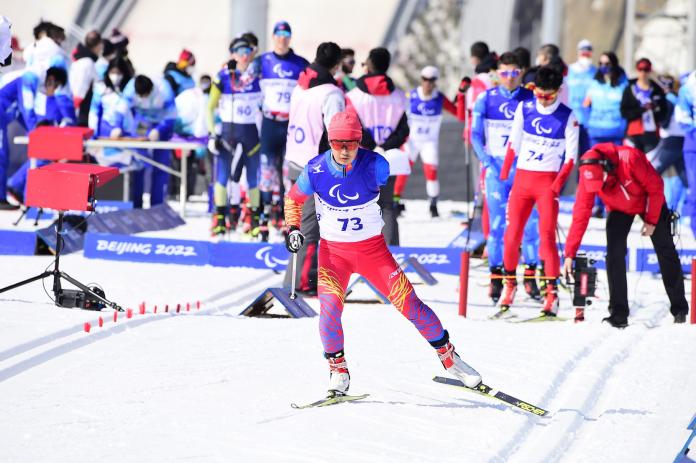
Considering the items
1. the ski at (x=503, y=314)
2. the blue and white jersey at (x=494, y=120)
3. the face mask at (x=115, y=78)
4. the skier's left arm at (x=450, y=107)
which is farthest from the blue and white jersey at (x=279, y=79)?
the ski at (x=503, y=314)

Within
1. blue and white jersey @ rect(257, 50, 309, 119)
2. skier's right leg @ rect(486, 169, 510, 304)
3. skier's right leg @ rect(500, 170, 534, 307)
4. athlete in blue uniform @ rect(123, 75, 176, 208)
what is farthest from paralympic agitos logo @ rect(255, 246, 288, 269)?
athlete in blue uniform @ rect(123, 75, 176, 208)

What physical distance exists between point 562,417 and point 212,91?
26.7ft

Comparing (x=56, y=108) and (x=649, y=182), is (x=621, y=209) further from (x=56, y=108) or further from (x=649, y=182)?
(x=56, y=108)

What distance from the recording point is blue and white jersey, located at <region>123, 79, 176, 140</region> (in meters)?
17.0

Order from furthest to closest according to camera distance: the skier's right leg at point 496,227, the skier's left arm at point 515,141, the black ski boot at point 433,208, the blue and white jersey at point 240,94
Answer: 1. the black ski boot at point 433,208
2. the blue and white jersey at point 240,94
3. the skier's right leg at point 496,227
4. the skier's left arm at point 515,141

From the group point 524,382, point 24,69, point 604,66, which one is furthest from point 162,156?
point 524,382

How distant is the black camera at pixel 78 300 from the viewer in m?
10.4

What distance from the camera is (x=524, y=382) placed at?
8406 millimetres

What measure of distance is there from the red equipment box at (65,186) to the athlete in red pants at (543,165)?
3.26 meters

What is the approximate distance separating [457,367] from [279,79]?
6.94m

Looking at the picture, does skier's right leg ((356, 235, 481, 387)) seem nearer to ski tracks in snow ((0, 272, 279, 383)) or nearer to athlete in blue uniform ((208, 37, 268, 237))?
ski tracks in snow ((0, 272, 279, 383))

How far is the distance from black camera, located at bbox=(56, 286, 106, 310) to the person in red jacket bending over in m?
3.58

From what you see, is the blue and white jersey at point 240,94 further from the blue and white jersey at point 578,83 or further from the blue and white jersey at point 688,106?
the blue and white jersey at point 578,83

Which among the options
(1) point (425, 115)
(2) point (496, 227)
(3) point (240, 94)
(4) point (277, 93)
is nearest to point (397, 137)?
(4) point (277, 93)
